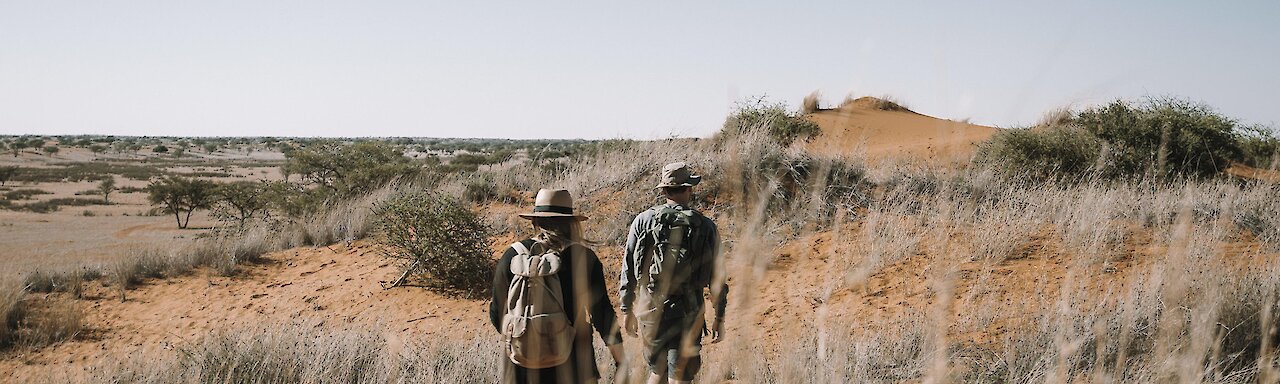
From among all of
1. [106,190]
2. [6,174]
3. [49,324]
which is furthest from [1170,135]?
[6,174]

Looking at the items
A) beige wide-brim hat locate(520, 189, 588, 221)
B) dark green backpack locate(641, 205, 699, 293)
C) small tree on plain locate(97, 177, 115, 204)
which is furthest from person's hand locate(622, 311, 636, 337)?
small tree on plain locate(97, 177, 115, 204)

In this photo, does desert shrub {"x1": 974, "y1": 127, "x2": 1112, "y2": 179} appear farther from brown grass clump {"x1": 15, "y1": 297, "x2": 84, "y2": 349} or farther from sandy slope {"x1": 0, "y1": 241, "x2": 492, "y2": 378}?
brown grass clump {"x1": 15, "y1": 297, "x2": 84, "y2": 349}

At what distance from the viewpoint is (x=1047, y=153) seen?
474 inches

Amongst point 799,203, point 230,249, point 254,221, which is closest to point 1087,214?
point 799,203

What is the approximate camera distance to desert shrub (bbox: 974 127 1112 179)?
11.5 m

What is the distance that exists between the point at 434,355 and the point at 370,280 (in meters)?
4.55

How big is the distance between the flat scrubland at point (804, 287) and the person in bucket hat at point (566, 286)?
0.22 meters

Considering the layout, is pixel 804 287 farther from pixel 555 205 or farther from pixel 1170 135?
pixel 1170 135

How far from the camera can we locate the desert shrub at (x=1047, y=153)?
1154 cm

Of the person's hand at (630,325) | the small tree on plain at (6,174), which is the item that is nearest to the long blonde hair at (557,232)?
the person's hand at (630,325)

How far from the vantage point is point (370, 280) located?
29.2ft

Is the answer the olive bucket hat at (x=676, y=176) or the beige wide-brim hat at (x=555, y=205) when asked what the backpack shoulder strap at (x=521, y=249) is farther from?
the olive bucket hat at (x=676, y=176)

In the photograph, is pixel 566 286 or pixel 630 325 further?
pixel 630 325

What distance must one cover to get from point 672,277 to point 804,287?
11.8 feet
